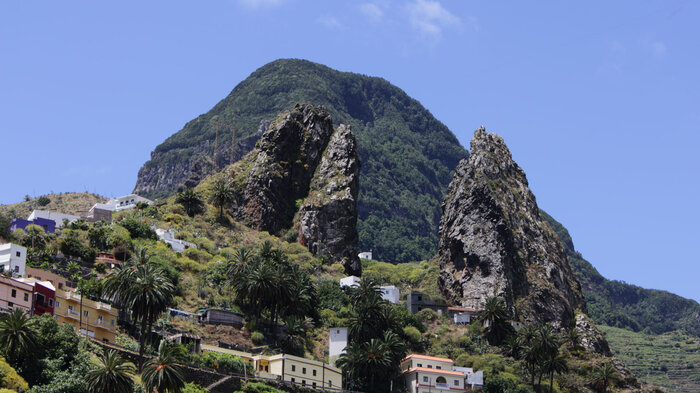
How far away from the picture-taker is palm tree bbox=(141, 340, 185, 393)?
99312 millimetres

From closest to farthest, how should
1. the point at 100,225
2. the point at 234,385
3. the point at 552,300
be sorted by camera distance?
the point at 234,385
the point at 100,225
the point at 552,300

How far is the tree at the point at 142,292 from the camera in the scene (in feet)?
378

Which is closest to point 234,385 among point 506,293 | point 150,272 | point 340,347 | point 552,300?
point 150,272

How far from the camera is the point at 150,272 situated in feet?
392

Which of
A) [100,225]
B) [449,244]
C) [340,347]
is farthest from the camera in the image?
[449,244]

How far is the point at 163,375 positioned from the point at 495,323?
76.2 metres

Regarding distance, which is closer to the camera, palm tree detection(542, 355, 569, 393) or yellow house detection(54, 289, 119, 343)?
yellow house detection(54, 289, 119, 343)

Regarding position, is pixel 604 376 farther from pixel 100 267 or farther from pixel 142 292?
pixel 100 267

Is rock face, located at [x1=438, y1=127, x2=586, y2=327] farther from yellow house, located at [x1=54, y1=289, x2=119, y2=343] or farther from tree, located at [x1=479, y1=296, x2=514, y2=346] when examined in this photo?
yellow house, located at [x1=54, y1=289, x2=119, y2=343]

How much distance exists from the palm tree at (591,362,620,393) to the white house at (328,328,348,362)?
4164 centimetres

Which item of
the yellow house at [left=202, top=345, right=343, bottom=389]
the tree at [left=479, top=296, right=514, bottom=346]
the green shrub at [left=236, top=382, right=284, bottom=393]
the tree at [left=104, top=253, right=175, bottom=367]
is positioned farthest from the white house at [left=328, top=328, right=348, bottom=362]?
the tree at [left=104, top=253, right=175, bottom=367]

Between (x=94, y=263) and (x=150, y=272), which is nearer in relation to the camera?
(x=150, y=272)

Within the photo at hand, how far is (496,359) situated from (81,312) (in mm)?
67414

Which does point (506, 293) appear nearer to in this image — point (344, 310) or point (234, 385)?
point (344, 310)
